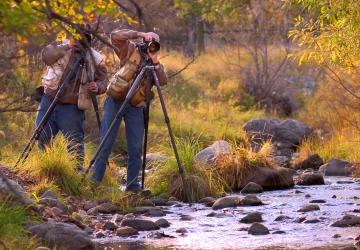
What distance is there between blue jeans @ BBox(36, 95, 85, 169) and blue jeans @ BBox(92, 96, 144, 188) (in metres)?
0.41

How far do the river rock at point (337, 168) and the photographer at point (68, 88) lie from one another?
15.8 feet

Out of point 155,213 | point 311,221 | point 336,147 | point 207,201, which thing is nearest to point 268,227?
point 311,221

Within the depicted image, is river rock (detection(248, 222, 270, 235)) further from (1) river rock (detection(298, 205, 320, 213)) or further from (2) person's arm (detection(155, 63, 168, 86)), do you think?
(2) person's arm (detection(155, 63, 168, 86))

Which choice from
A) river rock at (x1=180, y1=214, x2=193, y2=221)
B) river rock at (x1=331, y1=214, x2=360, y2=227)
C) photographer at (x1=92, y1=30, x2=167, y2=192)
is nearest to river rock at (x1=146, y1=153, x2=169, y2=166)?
photographer at (x1=92, y1=30, x2=167, y2=192)

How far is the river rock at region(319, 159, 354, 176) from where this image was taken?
14.6 meters

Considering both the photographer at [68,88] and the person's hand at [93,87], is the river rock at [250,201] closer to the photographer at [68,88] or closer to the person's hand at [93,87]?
the photographer at [68,88]

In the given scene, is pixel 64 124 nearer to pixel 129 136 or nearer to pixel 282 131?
Result: pixel 129 136

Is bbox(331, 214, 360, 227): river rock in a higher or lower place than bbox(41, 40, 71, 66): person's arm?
lower

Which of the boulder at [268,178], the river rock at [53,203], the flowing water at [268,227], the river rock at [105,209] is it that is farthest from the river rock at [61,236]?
the boulder at [268,178]

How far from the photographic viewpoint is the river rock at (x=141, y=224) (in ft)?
29.3

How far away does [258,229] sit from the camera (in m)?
8.73

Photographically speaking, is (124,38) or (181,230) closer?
(181,230)

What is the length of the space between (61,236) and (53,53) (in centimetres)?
368

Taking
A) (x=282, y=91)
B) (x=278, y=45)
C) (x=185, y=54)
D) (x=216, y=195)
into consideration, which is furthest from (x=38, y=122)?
(x=185, y=54)
